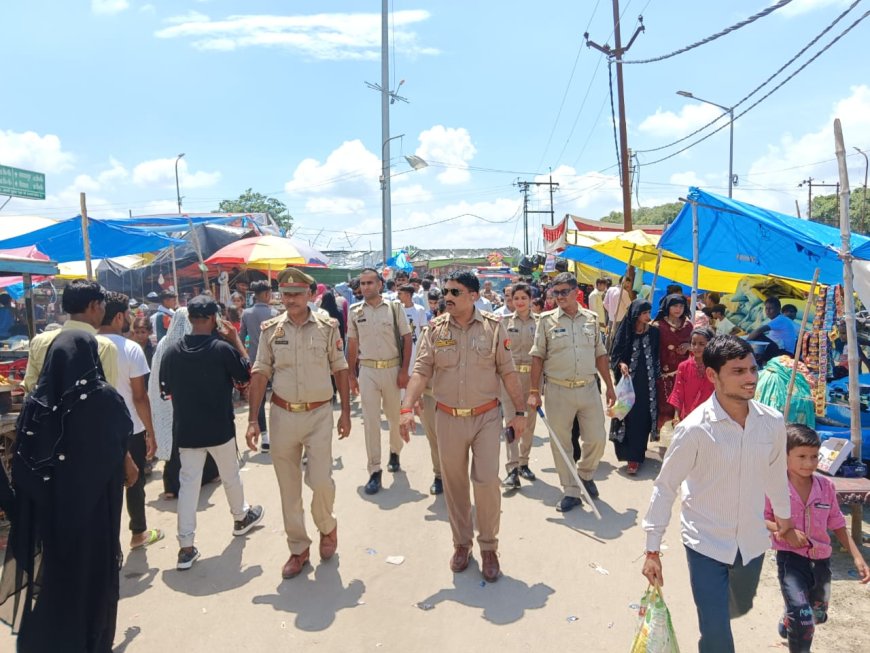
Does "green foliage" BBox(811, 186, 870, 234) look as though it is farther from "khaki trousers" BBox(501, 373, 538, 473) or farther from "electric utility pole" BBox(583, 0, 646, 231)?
"khaki trousers" BBox(501, 373, 538, 473)

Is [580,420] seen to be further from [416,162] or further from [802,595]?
[416,162]

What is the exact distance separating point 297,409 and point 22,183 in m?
4.98

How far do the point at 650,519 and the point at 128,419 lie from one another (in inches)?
105

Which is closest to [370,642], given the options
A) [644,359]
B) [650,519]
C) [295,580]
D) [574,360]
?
[295,580]

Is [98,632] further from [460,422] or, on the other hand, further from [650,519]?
[650,519]

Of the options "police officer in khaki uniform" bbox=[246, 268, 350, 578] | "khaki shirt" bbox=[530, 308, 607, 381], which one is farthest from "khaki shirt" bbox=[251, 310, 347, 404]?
"khaki shirt" bbox=[530, 308, 607, 381]

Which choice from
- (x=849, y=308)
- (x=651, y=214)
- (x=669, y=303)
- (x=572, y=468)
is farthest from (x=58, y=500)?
(x=651, y=214)

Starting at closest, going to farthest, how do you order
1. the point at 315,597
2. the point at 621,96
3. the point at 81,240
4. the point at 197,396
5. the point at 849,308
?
the point at 315,597, the point at 197,396, the point at 849,308, the point at 81,240, the point at 621,96

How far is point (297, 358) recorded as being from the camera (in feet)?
14.4

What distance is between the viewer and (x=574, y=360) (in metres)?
5.40

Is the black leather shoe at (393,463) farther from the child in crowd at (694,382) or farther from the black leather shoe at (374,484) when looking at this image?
the child in crowd at (694,382)

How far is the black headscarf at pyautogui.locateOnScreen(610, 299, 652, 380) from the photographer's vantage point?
21.2ft

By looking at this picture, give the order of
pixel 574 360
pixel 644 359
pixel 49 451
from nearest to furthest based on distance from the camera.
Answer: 1. pixel 49 451
2. pixel 574 360
3. pixel 644 359

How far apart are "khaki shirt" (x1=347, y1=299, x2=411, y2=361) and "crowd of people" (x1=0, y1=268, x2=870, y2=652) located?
2 cm
